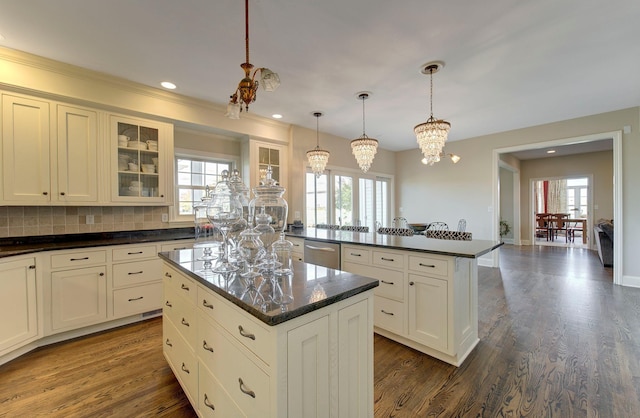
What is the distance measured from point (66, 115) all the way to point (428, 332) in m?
4.12

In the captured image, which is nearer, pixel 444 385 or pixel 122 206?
pixel 444 385

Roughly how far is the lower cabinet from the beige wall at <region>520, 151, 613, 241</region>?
31.1ft

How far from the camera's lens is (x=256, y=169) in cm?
425

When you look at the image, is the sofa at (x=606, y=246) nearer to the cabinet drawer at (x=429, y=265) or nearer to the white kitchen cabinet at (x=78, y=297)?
the cabinet drawer at (x=429, y=265)

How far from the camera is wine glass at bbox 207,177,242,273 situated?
160cm

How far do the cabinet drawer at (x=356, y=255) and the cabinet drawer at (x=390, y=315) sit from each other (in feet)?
1.26

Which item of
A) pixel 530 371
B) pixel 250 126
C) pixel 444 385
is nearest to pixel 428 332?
pixel 444 385

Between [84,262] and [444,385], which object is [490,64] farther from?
[84,262]

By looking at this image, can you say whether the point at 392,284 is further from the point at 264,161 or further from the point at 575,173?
the point at 575,173

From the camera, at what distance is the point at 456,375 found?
2.01 meters

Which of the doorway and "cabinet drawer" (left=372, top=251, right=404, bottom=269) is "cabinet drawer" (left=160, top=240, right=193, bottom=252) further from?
the doorway

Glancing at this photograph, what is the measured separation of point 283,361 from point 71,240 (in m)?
3.30

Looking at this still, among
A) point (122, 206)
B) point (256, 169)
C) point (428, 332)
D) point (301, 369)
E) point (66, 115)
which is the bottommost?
point (428, 332)

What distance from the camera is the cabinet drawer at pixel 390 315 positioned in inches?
94.8
